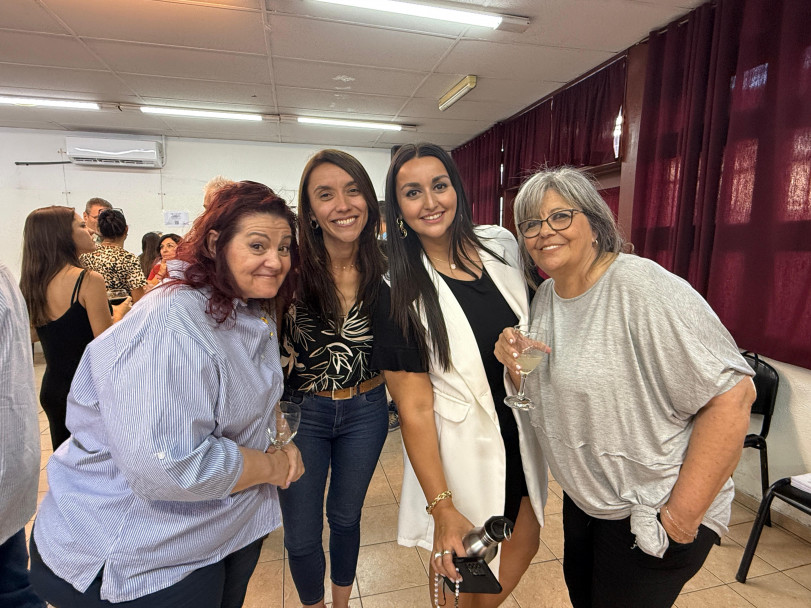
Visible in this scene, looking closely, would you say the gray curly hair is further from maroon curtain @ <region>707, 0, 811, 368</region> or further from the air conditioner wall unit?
the air conditioner wall unit

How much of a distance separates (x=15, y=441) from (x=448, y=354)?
1157 mm


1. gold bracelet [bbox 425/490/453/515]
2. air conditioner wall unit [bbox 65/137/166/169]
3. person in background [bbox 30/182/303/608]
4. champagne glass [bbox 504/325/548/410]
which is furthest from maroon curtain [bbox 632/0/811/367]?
air conditioner wall unit [bbox 65/137/166/169]

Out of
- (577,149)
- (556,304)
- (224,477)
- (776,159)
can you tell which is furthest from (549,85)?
(224,477)

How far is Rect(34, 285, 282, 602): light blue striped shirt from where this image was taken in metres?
0.81

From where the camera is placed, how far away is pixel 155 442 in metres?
0.80

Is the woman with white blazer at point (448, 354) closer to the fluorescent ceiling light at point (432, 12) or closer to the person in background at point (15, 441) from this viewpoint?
the person in background at point (15, 441)

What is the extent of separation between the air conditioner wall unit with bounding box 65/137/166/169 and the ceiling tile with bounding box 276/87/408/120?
2.82m

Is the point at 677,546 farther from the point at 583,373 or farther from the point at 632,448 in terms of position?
the point at 583,373

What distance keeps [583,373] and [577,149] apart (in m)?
3.81

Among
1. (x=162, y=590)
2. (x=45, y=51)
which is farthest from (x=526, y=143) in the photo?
(x=162, y=590)

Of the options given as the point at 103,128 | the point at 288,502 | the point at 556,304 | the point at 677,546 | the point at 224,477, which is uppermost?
the point at 103,128

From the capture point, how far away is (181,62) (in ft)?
11.9

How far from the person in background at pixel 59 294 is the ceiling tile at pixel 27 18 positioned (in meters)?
1.62

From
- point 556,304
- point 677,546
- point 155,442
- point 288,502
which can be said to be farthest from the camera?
point 288,502
